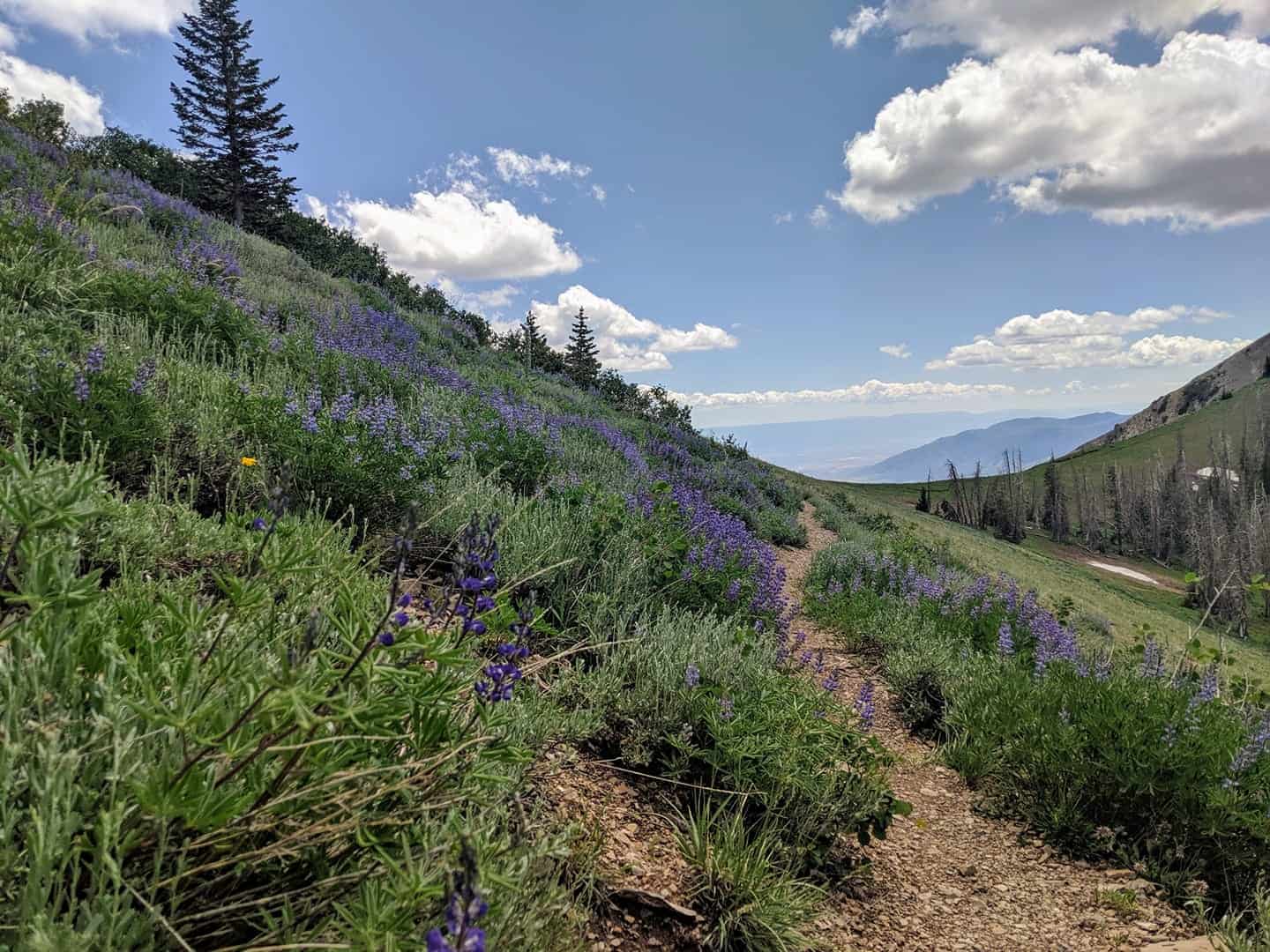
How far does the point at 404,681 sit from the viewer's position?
147cm

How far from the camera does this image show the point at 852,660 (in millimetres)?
6762

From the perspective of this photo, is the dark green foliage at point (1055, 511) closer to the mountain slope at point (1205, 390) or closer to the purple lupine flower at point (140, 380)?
the mountain slope at point (1205, 390)

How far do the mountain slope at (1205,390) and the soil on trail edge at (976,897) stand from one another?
16462 cm

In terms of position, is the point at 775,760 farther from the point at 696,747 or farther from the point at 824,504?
the point at 824,504

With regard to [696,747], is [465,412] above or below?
above

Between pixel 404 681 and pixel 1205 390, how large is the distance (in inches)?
7560

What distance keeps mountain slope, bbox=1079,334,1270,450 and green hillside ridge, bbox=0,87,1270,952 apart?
164 meters

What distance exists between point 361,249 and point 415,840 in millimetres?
35553

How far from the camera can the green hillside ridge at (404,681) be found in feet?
4.18

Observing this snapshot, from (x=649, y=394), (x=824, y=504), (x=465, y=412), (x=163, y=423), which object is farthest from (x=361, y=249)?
(x=163, y=423)

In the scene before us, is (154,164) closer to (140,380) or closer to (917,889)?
(140,380)

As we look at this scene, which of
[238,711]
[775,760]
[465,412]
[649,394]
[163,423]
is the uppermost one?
[649,394]

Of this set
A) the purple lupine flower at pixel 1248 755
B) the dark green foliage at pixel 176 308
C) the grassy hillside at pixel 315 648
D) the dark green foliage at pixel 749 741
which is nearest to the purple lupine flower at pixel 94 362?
the grassy hillside at pixel 315 648

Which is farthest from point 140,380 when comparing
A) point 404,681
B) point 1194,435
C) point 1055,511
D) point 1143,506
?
point 1194,435
